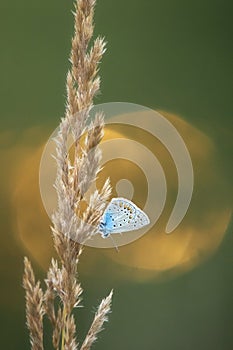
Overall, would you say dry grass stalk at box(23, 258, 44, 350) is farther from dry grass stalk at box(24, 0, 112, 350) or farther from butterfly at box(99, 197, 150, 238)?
butterfly at box(99, 197, 150, 238)

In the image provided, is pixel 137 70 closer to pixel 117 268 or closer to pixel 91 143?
pixel 117 268

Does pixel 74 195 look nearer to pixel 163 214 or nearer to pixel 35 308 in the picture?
pixel 35 308

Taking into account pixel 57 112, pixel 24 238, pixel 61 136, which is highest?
pixel 57 112

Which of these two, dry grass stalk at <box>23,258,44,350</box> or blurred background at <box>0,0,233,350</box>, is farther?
blurred background at <box>0,0,233,350</box>

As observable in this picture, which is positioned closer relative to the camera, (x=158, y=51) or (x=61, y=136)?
(x=61, y=136)

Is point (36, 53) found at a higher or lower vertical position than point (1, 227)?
higher

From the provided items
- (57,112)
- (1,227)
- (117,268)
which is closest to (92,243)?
(117,268)

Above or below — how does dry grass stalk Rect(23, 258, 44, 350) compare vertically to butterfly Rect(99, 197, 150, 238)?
below

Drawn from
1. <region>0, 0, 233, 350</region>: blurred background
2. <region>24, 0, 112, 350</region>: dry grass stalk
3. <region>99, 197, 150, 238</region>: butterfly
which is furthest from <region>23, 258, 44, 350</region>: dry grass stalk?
<region>0, 0, 233, 350</region>: blurred background
